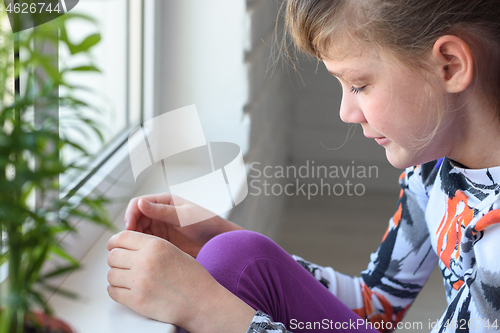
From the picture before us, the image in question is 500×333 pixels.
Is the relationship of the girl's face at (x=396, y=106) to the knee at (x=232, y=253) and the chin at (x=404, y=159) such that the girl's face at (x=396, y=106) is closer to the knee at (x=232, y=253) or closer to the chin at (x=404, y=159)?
the chin at (x=404, y=159)

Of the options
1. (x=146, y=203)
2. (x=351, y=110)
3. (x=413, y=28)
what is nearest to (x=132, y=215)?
(x=146, y=203)

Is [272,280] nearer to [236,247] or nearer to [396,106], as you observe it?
[236,247]

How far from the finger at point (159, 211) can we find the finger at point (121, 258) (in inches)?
5.1

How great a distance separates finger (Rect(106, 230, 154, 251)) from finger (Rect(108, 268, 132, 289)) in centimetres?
3

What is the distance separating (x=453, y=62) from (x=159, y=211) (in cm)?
46

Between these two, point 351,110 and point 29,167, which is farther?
point 351,110

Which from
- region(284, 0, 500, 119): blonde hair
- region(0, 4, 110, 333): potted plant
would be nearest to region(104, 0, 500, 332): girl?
region(284, 0, 500, 119): blonde hair

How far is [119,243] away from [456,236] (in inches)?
18.9

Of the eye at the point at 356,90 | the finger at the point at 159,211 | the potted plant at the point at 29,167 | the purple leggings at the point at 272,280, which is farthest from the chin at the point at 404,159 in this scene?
the potted plant at the point at 29,167

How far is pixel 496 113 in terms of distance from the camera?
62cm

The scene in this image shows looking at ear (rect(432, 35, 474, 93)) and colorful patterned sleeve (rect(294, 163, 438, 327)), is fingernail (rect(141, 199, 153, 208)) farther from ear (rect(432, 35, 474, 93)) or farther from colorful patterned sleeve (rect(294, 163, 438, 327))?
ear (rect(432, 35, 474, 93))

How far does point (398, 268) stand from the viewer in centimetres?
82

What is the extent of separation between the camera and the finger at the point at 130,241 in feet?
1.86

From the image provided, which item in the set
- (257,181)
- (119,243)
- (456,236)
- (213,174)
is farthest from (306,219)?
(119,243)
